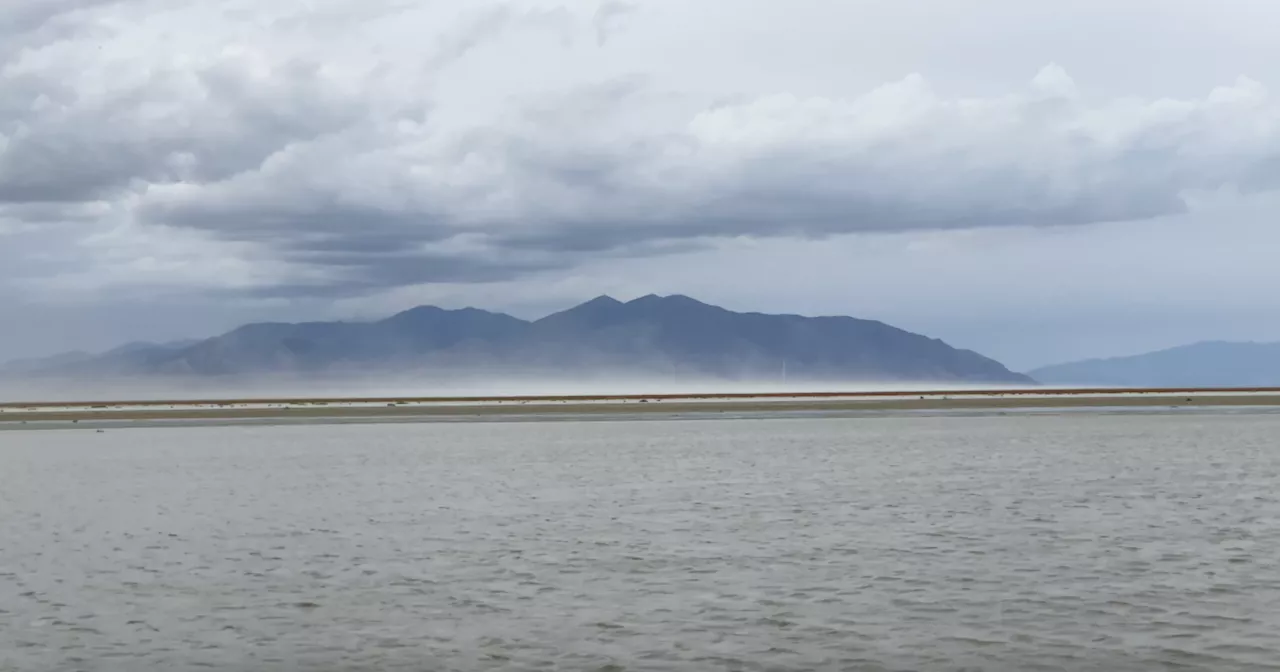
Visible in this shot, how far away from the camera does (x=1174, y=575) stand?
27828mm

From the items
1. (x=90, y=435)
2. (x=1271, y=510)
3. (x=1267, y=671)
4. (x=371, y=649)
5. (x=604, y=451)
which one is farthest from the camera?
(x=90, y=435)

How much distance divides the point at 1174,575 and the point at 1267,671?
9.00 metres

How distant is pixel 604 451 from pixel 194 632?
5493 cm

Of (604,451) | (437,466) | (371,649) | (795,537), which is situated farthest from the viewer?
(604,451)

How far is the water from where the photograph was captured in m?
21.5

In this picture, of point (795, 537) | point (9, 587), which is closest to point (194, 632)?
point (9, 587)

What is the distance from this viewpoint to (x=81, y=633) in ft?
76.5

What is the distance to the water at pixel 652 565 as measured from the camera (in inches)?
847

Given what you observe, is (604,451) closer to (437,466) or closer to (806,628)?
(437,466)

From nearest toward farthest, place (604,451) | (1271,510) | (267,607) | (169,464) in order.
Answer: (267,607)
(1271,510)
(169,464)
(604,451)

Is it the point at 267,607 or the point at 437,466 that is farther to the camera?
the point at 437,466

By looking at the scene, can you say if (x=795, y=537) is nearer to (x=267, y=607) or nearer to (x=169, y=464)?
(x=267, y=607)

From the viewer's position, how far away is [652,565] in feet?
101

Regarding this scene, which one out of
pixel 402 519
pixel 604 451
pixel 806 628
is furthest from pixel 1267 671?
pixel 604 451
